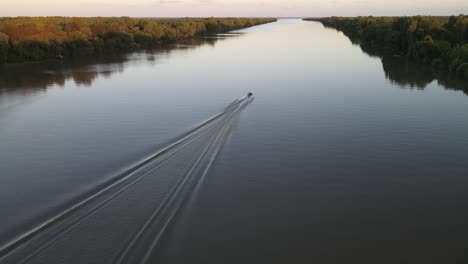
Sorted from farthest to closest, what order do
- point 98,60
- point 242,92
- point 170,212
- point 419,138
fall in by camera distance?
point 98,60, point 242,92, point 419,138, point 170,212

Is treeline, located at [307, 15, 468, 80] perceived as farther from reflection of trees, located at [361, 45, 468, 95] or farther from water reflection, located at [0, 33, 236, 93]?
water reflection, located at [0, 33, 236, 93]

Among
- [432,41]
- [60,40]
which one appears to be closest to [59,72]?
[60,40]

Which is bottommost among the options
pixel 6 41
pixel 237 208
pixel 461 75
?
pixel 237 208

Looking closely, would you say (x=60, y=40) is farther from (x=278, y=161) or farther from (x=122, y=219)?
(x=122, y=219)

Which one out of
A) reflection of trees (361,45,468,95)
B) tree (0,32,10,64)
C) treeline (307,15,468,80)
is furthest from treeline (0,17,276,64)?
treeline (307,15,468,80)

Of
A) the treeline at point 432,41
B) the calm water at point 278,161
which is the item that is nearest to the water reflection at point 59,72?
the calm water at point 278,161

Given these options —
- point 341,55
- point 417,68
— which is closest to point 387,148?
point 417,68

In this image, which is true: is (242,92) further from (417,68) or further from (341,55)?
(341,55)

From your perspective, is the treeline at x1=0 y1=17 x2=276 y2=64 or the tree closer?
the tree
